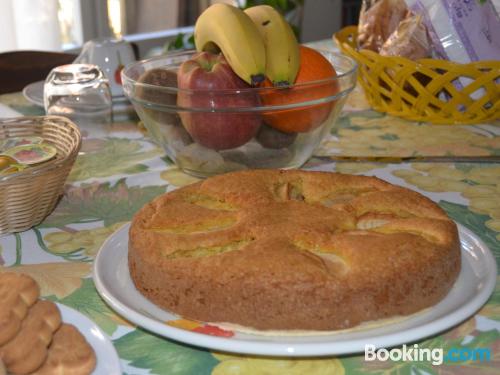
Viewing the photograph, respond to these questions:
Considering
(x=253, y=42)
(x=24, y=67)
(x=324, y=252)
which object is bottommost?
(x=24, y=67)

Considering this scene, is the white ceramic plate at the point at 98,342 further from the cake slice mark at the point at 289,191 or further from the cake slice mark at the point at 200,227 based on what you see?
the cake slice mark at the point at 289,191

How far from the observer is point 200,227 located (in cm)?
67

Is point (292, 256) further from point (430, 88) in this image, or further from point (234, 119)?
point (430, 88)

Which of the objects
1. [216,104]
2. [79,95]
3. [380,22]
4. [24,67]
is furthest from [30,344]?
[24,67]

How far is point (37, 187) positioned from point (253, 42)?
0.34 meters

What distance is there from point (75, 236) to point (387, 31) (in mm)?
741

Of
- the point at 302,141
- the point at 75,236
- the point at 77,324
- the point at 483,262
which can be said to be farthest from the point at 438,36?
the point at 77,324

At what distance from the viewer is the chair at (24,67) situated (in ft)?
5.03

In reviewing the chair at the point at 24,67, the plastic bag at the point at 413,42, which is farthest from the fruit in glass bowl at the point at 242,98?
the chair at the point at 24,67

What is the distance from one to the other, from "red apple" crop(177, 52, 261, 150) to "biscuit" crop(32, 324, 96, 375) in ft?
1.43

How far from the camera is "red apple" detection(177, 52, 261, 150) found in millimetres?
907

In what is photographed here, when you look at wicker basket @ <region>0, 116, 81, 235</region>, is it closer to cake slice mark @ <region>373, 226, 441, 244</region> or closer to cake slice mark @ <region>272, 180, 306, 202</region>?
cake slice mark @ <region>272, 180, 306, 202</region>

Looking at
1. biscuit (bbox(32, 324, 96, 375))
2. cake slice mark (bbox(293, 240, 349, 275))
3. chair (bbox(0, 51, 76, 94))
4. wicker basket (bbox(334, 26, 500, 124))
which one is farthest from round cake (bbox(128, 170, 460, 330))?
chair (bbox(0, 51, 76, 94))

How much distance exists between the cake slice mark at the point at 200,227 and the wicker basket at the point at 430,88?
22.8 inches
